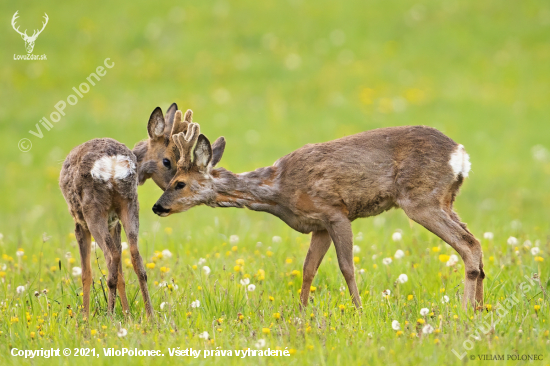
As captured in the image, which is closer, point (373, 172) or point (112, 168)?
point (112, 168)

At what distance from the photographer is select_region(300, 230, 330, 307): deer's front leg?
19.7 feet

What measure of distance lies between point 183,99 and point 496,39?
28.0ft

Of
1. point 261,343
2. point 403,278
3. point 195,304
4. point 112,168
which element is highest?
point 112,168

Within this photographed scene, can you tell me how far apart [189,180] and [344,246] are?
1493mm

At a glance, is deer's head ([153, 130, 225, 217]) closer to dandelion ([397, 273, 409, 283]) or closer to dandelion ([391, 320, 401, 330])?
dandelion ([397, 273, 409, 283])

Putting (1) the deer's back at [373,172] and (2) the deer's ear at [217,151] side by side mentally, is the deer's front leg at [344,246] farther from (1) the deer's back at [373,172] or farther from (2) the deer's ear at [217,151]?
(2) the deer's ear at [217,151]

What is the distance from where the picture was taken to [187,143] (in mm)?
6129

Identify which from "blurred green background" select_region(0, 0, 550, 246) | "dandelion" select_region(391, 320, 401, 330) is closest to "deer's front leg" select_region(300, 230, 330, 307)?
"dandelion" select_region(391, 320, 401, 330)

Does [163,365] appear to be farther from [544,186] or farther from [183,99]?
[183,99]

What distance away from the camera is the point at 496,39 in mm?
18453

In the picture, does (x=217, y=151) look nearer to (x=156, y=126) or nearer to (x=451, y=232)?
(x=156, y=126)

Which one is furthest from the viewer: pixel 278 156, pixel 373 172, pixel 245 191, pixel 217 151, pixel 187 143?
pixel 278 156

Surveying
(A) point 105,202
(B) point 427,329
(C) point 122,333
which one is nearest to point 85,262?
(A) point 105,202

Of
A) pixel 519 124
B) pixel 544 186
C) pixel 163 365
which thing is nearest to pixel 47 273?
pixel 163 365
